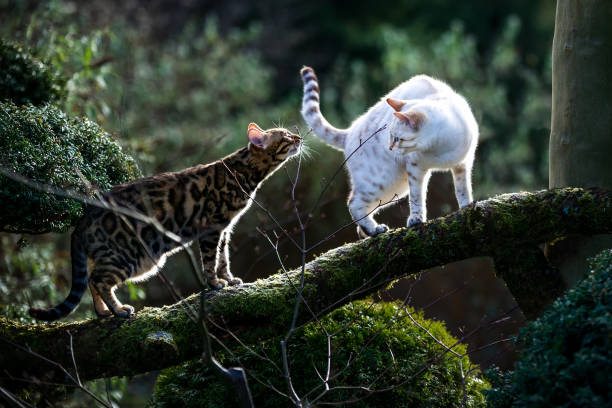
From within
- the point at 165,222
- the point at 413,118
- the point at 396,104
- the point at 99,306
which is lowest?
the point at 99,306

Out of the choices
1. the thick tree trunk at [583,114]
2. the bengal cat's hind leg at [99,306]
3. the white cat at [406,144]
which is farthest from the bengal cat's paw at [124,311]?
the thick tree trunk at [583,114]

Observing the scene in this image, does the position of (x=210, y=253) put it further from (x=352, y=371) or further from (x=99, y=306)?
(x=352, y=371)

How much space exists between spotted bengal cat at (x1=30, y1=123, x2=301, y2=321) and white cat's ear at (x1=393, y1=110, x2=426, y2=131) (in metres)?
0.77

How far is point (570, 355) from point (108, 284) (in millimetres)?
2739

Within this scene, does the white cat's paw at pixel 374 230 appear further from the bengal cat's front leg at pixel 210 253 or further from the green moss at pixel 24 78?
the green moss at pixel 24 78

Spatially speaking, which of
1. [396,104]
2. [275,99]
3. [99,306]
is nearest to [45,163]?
[99,306]

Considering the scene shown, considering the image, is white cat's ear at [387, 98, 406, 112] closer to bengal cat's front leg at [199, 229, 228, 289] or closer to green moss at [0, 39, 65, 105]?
bengal cat's front leg at [199, 229, 228, 289]

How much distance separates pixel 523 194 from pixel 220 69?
30.0 ft

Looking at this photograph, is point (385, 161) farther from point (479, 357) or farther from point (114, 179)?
point (479, 357)

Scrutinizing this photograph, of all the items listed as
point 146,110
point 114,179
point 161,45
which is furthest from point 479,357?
point 161,45

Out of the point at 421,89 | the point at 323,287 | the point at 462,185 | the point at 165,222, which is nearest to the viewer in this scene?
the point at 323,287

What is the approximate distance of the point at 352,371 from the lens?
13.8 feet

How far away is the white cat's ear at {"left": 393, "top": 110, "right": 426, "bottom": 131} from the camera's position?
4.71 m

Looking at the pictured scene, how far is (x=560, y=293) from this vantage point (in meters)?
4.48
